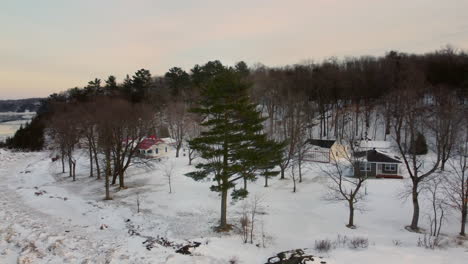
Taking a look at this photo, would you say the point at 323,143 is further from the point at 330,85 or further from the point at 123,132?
the point at 123,132

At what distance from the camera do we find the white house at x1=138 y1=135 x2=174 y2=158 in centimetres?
3728

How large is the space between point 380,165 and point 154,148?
90.0ft

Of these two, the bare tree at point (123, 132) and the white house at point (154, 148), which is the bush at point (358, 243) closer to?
the bare tree at point (123, 132)

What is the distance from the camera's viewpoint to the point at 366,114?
4206cm

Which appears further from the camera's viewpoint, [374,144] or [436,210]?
[374,144]

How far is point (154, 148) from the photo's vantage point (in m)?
38.1

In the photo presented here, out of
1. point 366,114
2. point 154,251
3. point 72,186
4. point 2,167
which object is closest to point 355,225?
point 154,251

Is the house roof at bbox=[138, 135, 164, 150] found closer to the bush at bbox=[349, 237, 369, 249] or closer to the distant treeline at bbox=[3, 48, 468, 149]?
the distant treeline at bbox=[3, 48, 468, 149]

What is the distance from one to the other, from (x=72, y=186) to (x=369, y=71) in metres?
48.9

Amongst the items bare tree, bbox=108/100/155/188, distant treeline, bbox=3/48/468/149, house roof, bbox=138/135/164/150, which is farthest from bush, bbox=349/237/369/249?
house roof, bbox=138/135/164/150

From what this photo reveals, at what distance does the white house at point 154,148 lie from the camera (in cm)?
3728

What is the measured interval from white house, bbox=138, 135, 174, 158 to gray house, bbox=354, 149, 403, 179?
2535cm

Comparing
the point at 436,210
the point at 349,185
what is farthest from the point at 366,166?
the point at 436,210

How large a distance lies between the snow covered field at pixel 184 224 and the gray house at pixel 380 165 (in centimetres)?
157
